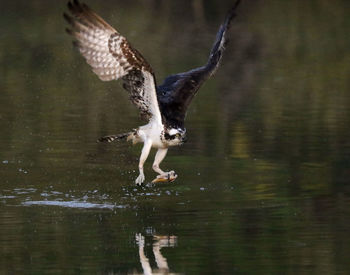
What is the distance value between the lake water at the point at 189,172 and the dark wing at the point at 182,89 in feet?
2.79

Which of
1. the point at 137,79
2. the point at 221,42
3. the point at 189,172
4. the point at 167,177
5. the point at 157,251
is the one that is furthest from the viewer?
the point at 221,42

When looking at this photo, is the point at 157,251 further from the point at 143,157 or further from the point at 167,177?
the point at 143,157

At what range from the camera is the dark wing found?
1353 centimetres

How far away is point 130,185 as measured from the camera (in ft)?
45.0

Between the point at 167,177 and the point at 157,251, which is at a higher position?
the point at 167,177

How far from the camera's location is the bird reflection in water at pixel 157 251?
9727mm

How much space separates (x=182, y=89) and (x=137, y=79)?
1.79 m

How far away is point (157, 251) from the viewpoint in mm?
10414

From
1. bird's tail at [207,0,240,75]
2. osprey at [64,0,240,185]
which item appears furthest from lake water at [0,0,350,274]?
bird's tail at [207,0,240,75]

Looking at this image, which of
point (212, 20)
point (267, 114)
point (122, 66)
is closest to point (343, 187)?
point (122, 66)

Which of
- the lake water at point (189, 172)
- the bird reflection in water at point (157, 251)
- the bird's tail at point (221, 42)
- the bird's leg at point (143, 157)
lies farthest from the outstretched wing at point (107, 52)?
the bird's tail at point (221, 42)

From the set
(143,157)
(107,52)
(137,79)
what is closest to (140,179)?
(143,157)

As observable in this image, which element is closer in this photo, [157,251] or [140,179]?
[157,251]

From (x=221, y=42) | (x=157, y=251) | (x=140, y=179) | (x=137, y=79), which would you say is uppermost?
(x=221, y=42)
